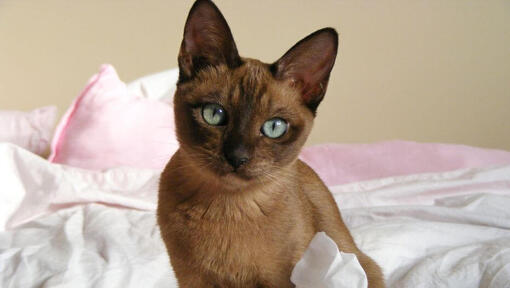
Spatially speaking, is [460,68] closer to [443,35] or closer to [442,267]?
[443,35]

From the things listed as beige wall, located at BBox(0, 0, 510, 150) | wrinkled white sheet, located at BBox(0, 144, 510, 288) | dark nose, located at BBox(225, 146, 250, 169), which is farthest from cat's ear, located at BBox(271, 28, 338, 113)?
beige wall, located at BBox(0, 0, 510, 150)

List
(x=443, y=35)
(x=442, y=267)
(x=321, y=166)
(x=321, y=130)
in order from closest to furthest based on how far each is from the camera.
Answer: (x=442, y=267) → (x=321, y=166) → (x=443, y=35) → (x=321, y=130)

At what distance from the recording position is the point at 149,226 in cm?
144

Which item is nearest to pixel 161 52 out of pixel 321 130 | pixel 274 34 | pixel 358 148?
pixel 274 34

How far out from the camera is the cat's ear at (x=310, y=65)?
0.88m

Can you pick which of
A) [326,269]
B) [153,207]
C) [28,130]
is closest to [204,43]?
[326,269]

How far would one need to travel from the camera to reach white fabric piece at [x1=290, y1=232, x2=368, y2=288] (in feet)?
2.50

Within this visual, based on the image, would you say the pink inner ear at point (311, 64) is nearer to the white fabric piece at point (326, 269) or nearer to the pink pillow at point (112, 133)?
the white fabric piece at point (326, 269)

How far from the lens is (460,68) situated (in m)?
2.42

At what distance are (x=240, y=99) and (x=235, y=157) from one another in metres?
0.12

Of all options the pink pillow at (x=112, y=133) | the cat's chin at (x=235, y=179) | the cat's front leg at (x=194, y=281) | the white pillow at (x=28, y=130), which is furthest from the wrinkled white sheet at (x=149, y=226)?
the white pillow at (x=28, y=130)

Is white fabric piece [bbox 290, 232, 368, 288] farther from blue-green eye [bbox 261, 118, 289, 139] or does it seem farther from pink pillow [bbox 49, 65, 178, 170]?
pink pillow [bbox 49, 65, 178, 170]

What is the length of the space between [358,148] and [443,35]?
33.2 inches

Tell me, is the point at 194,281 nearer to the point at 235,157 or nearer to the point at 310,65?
the point at 235,157
